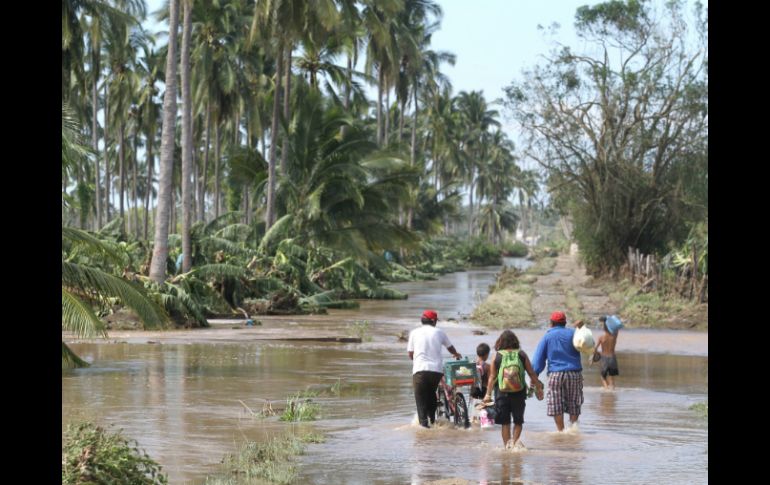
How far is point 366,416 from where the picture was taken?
14500mm

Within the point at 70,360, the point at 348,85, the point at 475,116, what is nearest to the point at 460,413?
the point at 70,360

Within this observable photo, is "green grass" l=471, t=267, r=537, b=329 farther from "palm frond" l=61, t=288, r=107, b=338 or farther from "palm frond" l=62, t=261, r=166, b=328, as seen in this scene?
"palm frond" l=61, t=288, r=107, b=338

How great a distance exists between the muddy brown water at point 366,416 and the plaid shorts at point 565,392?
32 cm

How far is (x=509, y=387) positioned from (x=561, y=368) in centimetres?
111

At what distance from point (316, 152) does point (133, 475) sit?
3464 cm

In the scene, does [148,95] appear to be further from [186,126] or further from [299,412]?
[299,412]

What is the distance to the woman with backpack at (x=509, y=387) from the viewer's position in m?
12.1

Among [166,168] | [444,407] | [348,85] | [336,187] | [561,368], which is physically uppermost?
[348,85]

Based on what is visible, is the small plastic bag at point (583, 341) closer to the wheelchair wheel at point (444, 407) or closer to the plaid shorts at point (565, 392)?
the plaid shorts at point (565, 392)

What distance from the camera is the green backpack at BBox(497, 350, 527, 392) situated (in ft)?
39.6

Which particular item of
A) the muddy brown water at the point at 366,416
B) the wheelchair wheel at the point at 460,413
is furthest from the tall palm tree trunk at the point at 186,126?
the wheelchair wheel at the point at 460,413

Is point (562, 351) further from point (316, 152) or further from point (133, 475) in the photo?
point (316, 152)
